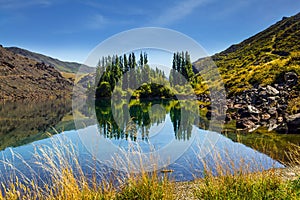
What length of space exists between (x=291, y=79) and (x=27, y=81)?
124942 millimetres

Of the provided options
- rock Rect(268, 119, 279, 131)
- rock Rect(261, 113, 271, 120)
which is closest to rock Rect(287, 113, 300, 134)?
rock Rect(268, 119, 279, 131)

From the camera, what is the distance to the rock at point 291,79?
3669cm

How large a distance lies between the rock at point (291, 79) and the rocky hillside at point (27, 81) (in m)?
100

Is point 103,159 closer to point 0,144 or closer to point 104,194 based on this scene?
point 104,194

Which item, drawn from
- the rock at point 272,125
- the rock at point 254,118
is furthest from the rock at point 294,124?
the rock at point 254,118

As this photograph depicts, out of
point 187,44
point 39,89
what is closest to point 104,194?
point 187,44

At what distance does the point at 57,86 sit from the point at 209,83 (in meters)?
113

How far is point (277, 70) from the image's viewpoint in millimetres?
46156

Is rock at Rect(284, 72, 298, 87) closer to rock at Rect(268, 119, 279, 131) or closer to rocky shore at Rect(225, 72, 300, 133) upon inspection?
rocky shore at Rect(225, 72, 300, 133)

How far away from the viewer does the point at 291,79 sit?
37.7 m

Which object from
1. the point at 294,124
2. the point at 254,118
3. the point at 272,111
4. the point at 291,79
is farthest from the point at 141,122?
the point at 291,79

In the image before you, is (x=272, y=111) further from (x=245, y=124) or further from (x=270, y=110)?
(x=245, y=124)

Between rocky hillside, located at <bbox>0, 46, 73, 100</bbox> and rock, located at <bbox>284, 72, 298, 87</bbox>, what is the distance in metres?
100

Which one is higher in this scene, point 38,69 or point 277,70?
point 38,69
